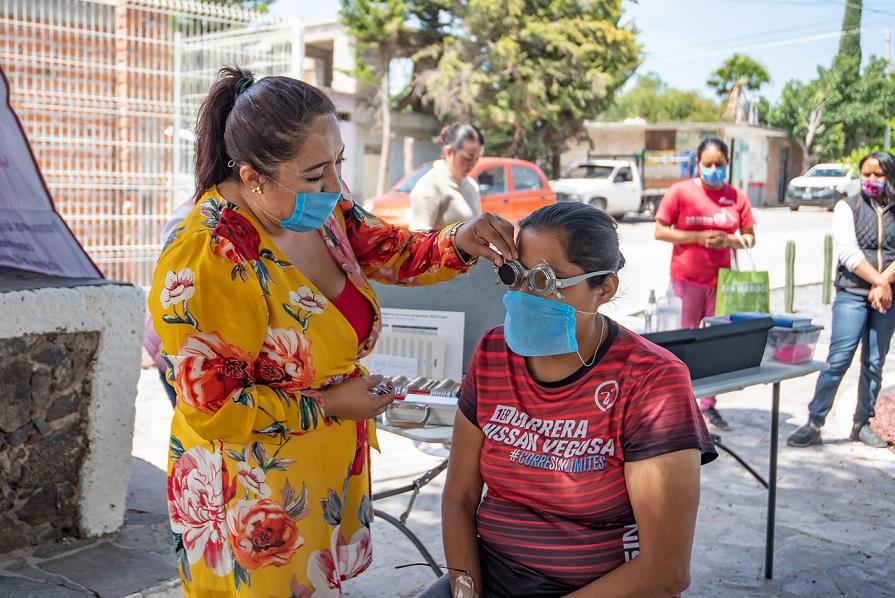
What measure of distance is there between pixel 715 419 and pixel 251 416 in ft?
14.7

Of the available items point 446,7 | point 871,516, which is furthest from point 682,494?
point 446,7

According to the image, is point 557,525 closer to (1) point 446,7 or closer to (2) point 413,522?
(2) point 413,522

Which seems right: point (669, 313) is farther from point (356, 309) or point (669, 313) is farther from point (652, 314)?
point (356, 309)

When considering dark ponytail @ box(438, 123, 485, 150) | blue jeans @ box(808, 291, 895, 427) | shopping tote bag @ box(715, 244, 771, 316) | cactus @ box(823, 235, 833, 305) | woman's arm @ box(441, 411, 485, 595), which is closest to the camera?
woman's arm @ box(441, 411, 485, 595)

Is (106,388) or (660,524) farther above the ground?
(660,524)

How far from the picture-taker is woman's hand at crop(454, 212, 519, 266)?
2.14 meters

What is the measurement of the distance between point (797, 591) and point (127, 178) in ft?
21.9

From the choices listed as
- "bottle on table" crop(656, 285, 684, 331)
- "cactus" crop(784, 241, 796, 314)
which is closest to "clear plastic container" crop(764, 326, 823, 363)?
"bottle on table" crop(656, 285, 684, 331)

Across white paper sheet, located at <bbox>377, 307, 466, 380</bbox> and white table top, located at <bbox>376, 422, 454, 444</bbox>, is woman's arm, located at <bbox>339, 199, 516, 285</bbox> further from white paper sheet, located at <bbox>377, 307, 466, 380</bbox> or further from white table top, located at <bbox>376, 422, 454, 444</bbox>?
white paper sheet, located at <bbox>377, 307, 466, 380</bbox>

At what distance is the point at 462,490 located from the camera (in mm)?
2223

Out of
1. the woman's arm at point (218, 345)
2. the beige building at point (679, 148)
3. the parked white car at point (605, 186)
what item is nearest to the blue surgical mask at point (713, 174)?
the woman's arm at point (218, 345)

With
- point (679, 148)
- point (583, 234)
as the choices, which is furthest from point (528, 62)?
point (583, 234)

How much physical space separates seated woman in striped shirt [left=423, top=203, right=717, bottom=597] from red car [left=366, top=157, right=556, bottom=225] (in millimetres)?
12314

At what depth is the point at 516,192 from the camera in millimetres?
15312
